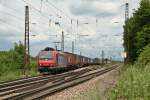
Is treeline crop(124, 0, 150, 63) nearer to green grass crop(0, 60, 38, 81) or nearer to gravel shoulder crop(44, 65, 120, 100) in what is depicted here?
green grass crop(0, 60, 38, 81)

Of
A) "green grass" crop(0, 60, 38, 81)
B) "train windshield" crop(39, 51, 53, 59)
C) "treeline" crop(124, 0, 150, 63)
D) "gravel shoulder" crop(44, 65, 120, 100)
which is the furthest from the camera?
"treeline" crop(124, 0, 150, 63)

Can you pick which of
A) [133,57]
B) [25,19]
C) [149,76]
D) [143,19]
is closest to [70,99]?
[149,76]

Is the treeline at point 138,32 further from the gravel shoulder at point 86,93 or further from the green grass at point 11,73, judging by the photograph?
the gravel shoulder at point 86,93

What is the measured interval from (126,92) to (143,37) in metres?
40.0

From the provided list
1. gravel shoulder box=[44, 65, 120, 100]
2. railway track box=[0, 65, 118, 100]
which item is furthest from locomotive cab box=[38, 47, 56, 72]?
gravel shoulder box=[44, 65, 120, 100]

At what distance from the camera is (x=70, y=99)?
20.4 meters

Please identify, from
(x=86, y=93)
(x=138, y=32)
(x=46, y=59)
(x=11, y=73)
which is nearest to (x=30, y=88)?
(x=86, y=93)

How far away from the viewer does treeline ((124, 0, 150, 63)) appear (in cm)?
5462

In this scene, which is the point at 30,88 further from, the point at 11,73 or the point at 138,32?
the point at 138,32

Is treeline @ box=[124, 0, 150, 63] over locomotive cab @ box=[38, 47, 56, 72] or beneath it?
over

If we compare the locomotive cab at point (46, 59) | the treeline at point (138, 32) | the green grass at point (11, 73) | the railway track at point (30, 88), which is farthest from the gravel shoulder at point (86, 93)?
the treeline at point (138, 32)

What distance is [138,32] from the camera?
56906 millimetres

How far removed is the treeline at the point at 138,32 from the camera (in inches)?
2151

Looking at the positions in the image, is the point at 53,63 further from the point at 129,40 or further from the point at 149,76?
the point at 149,76
